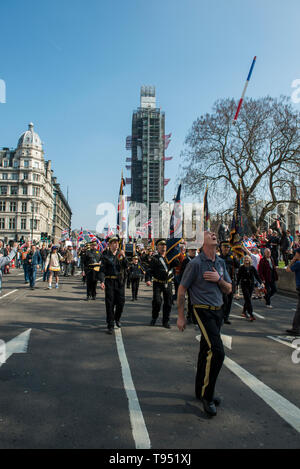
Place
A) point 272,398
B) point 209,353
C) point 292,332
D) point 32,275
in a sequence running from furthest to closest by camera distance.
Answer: point 32,275
point 292,332
point 272,398
point 209,353

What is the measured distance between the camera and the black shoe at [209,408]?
3.65m

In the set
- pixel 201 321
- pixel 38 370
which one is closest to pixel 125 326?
pixel 38 370

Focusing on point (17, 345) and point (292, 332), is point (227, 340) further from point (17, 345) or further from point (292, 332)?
point (17, 345)

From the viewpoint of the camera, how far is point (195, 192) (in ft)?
107

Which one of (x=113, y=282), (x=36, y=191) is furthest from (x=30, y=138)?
(x=113, y=282)

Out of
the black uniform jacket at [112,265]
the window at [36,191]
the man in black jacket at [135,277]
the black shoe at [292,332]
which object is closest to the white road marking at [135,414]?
the black uniform jacket at [112,265]

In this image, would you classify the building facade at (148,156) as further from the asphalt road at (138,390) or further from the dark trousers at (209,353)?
the dark trousers at (209,353)

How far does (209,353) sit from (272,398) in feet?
3.08

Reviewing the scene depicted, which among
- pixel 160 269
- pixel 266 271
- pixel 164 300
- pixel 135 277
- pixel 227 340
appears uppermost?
pixel 160 269

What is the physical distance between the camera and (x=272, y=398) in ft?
13.6

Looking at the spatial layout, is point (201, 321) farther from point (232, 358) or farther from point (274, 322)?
point (274, 322)

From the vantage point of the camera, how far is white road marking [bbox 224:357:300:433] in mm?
3629

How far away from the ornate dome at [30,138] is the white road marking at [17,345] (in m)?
106
